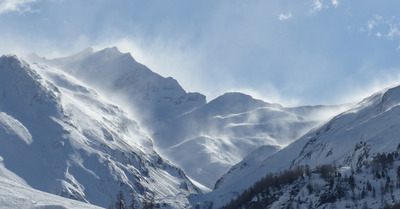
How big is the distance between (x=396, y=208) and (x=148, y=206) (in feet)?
194

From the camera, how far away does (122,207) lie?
189000mm

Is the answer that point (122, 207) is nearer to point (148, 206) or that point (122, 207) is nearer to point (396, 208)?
point (148, 206)

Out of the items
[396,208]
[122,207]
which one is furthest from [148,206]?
[396,208]

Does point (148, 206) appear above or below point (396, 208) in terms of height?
above

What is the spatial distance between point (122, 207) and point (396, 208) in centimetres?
6511

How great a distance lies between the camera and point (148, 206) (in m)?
195

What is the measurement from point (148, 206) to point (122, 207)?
816cm

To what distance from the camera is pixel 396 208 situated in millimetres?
195250

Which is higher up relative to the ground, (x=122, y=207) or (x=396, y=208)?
(x=122, y=207)
